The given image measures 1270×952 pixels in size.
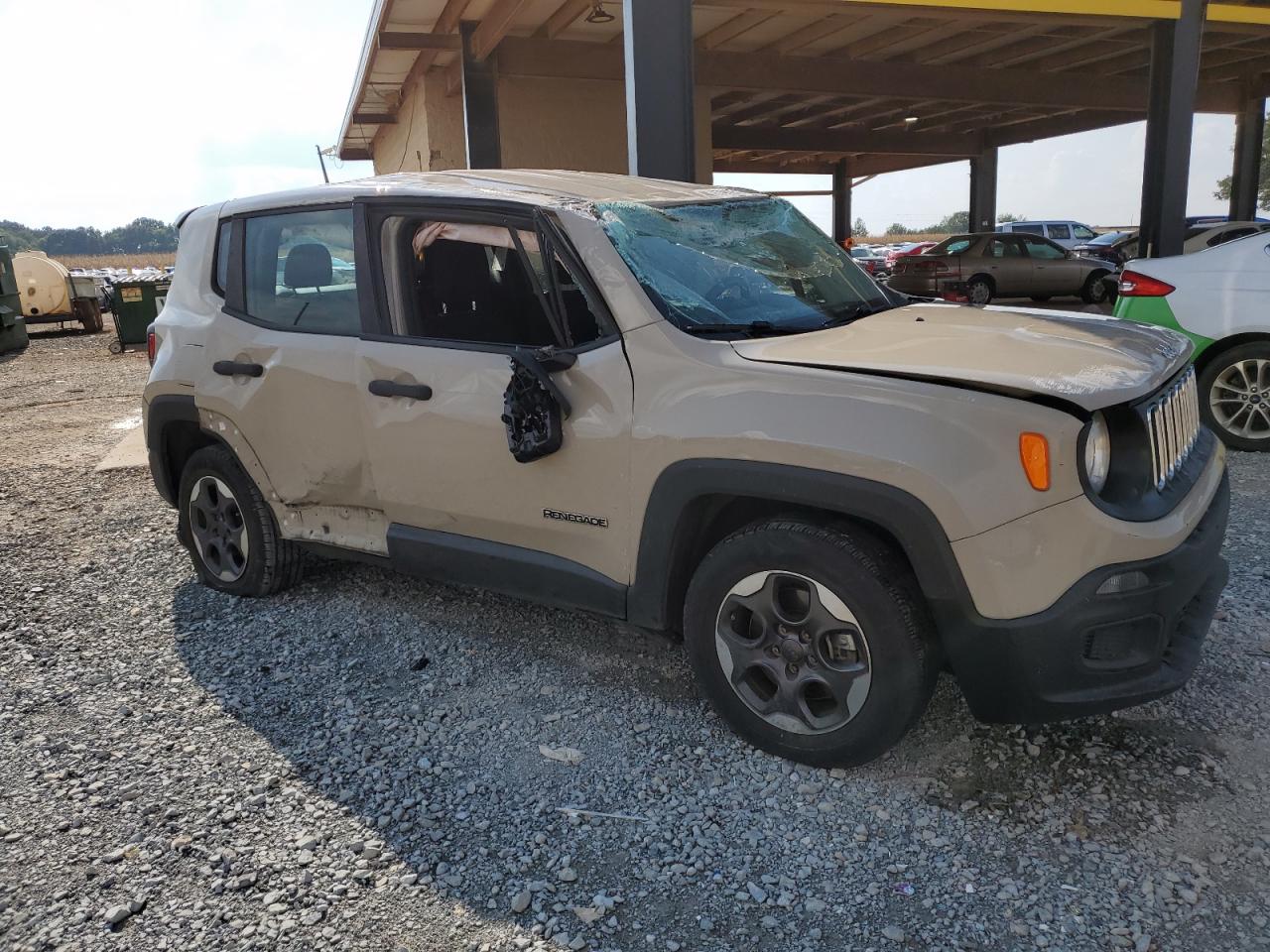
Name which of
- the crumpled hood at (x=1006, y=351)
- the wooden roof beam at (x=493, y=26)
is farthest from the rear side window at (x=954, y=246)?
the crumpled hood at (x=1006, y=351)

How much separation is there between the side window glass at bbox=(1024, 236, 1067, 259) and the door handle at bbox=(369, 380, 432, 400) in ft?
60.2

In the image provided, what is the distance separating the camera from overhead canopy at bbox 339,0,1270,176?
10.9 metres

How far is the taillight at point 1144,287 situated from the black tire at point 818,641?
477 centimetres

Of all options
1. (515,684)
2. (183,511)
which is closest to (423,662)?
(515,684)

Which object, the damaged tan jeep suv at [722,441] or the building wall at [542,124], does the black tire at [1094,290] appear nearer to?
the building wall at [542,124]

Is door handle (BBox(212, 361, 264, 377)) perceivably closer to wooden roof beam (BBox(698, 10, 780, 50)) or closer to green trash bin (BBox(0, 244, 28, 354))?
wooden roof beam (BBox(698, 10, 780, 50))

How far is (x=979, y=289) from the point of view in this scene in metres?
18.6

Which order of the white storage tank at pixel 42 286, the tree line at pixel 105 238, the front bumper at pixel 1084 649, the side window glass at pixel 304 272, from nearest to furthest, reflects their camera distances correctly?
the front bumper at pixel 1084 649 → the side window glass at pixel 304 272 → the white storage tank at pixel 42 286 → the tree line at pixel 105 238

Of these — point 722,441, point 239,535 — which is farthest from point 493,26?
point 722,441

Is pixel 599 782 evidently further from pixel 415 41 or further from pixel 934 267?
pixel 934 267

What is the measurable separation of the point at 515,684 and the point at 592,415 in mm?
1137

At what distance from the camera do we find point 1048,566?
2.46 m

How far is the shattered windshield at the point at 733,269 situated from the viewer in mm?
3156

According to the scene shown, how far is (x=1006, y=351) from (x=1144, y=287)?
435 cm
